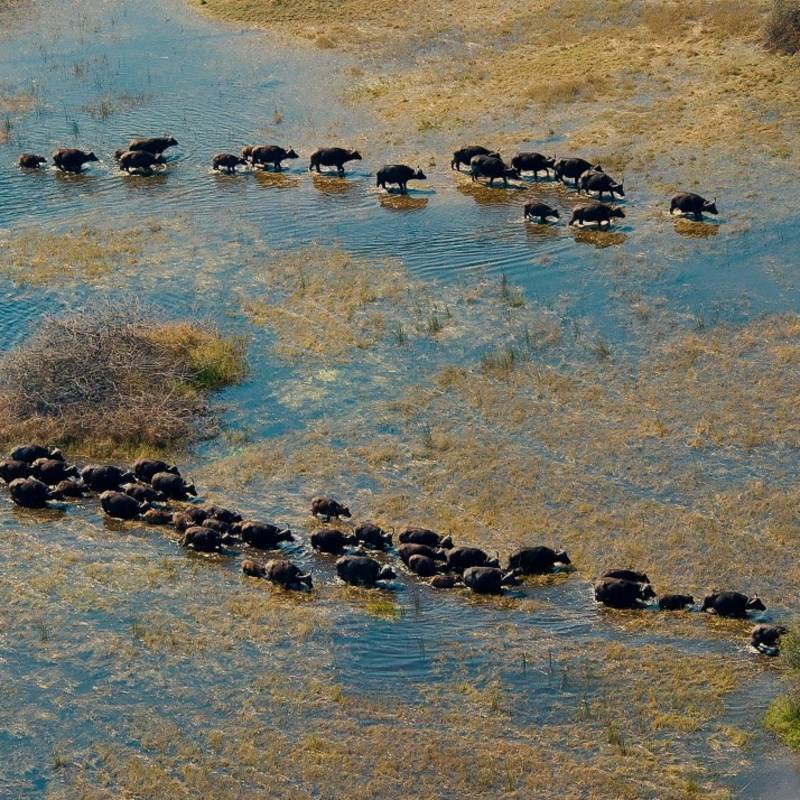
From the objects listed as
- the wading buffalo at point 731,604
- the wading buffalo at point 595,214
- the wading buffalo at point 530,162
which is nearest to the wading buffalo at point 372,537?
the wading buffalo at point 731,604

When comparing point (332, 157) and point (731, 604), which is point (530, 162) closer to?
point (332, 157)

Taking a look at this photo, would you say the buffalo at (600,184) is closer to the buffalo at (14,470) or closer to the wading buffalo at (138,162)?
the wading buffalo at (138,162)

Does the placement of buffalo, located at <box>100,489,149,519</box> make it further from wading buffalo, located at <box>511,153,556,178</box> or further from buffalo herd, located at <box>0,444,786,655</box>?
wading buffalo, located at <box>511,153,556,178</box>

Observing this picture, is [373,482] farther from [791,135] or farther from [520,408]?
[791,135]

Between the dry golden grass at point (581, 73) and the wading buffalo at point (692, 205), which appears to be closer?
the wading buffalo at point (692, 205)

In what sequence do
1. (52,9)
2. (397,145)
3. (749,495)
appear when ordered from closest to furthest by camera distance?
(749,495) < (397,145) < (52,9)

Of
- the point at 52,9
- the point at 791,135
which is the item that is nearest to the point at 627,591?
the point at 791,135
